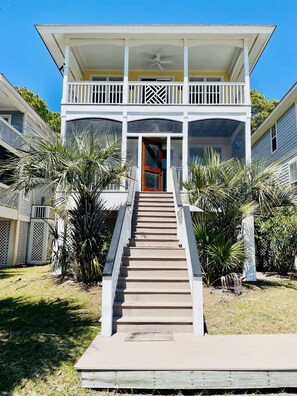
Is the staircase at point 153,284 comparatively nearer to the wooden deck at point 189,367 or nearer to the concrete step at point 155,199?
the wooden deck at point 189,367

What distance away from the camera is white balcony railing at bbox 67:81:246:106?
1238 centimetres

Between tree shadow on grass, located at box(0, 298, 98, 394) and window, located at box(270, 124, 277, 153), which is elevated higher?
window, located at box(270, 124, 277, 153)

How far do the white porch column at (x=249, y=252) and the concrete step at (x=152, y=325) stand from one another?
16.3 feet

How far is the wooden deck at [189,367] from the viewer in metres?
3.76

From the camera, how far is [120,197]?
11.2 m

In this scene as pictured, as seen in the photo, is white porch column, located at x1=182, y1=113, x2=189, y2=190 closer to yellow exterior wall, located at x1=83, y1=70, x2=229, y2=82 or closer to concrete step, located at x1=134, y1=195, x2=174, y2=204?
concrete step, located at x1=134, y1=195, x2=174, y2=204

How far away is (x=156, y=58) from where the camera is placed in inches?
552

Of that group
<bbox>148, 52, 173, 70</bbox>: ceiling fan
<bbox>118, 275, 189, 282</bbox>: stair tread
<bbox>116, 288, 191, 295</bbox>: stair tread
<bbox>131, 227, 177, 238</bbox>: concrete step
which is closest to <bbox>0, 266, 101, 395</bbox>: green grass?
<bbox>116, 288, 191, 295</bbox>: stair tread

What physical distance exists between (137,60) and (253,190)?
8.85m

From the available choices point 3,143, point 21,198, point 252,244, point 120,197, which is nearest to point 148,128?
point 120,197

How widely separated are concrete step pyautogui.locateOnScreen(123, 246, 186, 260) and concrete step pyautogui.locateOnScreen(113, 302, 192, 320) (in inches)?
66.5

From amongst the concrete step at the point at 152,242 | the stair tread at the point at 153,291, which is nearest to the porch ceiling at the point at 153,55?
the concrete step at the point at 152,242

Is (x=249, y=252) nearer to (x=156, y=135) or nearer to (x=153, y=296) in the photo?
(x=153, y=296)

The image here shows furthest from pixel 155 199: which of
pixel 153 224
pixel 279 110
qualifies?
pixel 279 110
